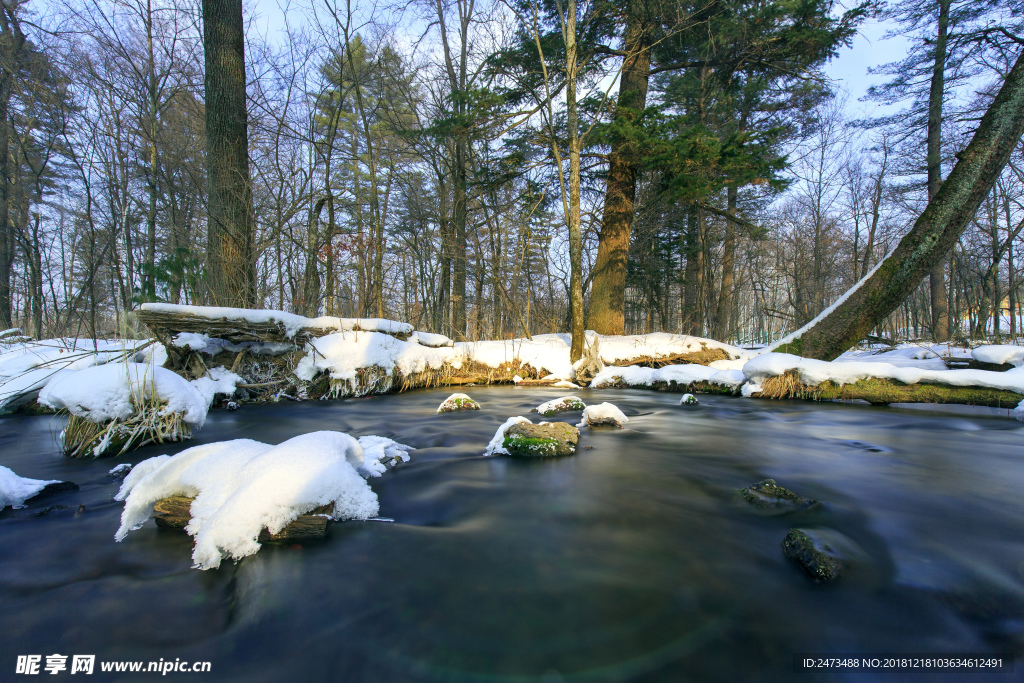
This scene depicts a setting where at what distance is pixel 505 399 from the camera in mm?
6738

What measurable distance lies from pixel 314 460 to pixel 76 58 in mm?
15084

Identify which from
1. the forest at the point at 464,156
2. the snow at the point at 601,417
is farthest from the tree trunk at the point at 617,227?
the snow at the point at 601,417

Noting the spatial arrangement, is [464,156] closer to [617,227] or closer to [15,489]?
[617,227]

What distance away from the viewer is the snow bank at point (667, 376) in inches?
276

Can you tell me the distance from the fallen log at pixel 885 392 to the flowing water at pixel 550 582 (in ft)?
8.80

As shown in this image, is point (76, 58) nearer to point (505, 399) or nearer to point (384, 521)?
point (505, 399)

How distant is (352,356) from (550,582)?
19.8ft

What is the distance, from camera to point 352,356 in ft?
22.7

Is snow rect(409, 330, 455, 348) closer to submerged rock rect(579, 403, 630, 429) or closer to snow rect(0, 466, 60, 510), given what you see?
submerged rock rect(579, 403, 630, 429)

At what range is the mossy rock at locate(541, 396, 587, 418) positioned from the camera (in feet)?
16.4

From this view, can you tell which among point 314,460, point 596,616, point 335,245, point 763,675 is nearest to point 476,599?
point 596,616

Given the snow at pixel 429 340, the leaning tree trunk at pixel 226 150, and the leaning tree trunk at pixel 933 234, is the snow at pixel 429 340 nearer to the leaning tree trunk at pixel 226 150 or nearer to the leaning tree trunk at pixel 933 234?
the leaning tree trunk at pixel 226 150

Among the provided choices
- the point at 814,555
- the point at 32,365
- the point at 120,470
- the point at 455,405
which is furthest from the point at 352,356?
the point at 814,555

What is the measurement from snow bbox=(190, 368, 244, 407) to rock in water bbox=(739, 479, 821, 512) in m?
6.69
